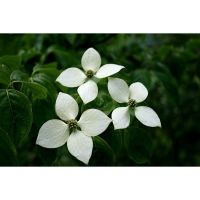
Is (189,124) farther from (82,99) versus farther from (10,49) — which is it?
(82,99)

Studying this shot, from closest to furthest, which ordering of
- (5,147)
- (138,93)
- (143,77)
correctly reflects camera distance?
(5,147)
(138,93)
(143,77)

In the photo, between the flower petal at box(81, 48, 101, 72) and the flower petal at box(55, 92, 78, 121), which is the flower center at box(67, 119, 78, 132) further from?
the flower petal at box(81, 48, 101, 72)

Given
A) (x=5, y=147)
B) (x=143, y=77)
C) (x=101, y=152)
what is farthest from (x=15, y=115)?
(x=143, y=77)

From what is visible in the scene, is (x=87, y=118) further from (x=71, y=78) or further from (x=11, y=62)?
(x=11, y=62)

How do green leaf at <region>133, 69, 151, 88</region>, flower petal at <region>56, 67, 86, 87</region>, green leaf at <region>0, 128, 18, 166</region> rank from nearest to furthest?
green leaf at <region>0, 128, 18, 166</region>, flower petal at <region>56, 67, 86, 87</region>, green leaf at <region>133, 69, 151, 88</region>

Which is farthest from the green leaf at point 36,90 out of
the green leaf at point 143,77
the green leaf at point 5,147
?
the green leaf at point 143,77

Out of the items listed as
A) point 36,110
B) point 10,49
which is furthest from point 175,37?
point 36,110

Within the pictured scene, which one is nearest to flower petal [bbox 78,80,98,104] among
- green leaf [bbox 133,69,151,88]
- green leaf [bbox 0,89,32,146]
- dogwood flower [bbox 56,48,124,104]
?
dogwood flower [bbox 56,48,124,104]

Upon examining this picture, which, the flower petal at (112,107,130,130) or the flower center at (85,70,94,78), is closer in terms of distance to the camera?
the flower petal at (112,107,130,130)
